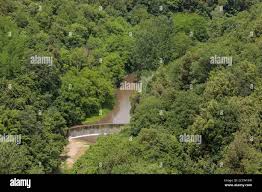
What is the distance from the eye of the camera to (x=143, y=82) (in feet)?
142

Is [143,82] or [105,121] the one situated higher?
[143,82]

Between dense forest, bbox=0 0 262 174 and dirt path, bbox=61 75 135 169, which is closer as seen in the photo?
dense forest, bbox=0 0 262 174

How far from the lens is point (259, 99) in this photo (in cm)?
2697

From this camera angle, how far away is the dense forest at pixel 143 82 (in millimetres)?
24875

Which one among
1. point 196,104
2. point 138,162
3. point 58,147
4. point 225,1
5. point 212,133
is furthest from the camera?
point 225,1

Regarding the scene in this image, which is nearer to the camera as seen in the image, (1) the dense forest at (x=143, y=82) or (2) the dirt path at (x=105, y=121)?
(1) the dense forest at (x=143, y=82)

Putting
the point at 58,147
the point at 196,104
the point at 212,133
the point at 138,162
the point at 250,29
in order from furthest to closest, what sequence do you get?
the point at 250,29 → the point at 58,147 → the point at 196,104 → the point at 212,133 → the point at 138,162

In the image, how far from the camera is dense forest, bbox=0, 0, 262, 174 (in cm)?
2488

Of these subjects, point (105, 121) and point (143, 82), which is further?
point (143, 82)
